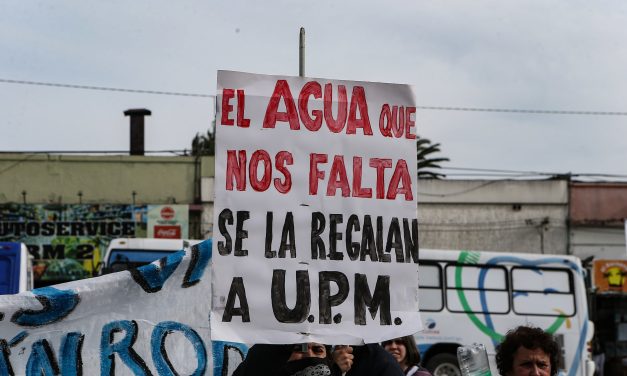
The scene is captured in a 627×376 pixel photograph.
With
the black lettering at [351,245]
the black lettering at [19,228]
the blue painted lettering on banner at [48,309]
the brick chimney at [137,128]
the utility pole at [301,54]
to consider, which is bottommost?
the blue painted lettering on banner at [48,309]

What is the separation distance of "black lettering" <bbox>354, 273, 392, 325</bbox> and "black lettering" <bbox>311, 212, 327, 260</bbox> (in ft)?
0.61

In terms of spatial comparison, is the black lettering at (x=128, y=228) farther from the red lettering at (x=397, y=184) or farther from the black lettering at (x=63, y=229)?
the red lettering at (x=397, y=184)

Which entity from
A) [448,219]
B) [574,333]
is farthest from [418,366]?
[448,219]

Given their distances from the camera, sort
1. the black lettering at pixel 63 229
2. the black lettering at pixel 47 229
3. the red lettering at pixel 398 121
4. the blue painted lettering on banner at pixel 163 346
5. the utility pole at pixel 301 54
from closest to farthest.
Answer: the utility pole at pixel 301 54
the red lettering at pixel 398 121
the blue painted lettering on banner at pixel 163 346
the black lettering at pixel 63 229
the black lettering at pixel 47 229

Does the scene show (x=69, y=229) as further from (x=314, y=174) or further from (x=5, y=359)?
(x=314, y=174)

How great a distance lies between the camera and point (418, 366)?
289 inches

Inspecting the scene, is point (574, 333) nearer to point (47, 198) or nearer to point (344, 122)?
point (344, 122)

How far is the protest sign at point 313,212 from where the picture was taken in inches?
183

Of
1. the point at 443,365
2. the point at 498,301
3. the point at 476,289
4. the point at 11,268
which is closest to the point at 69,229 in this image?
the point at 476,289

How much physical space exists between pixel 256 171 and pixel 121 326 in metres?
3.79

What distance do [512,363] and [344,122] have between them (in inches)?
49.8

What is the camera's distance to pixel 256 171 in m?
4.75

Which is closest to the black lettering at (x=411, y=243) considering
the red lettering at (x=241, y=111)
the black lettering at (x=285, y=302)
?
the black lettering at (x=285, y=302)

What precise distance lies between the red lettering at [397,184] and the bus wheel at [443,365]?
13902mm
